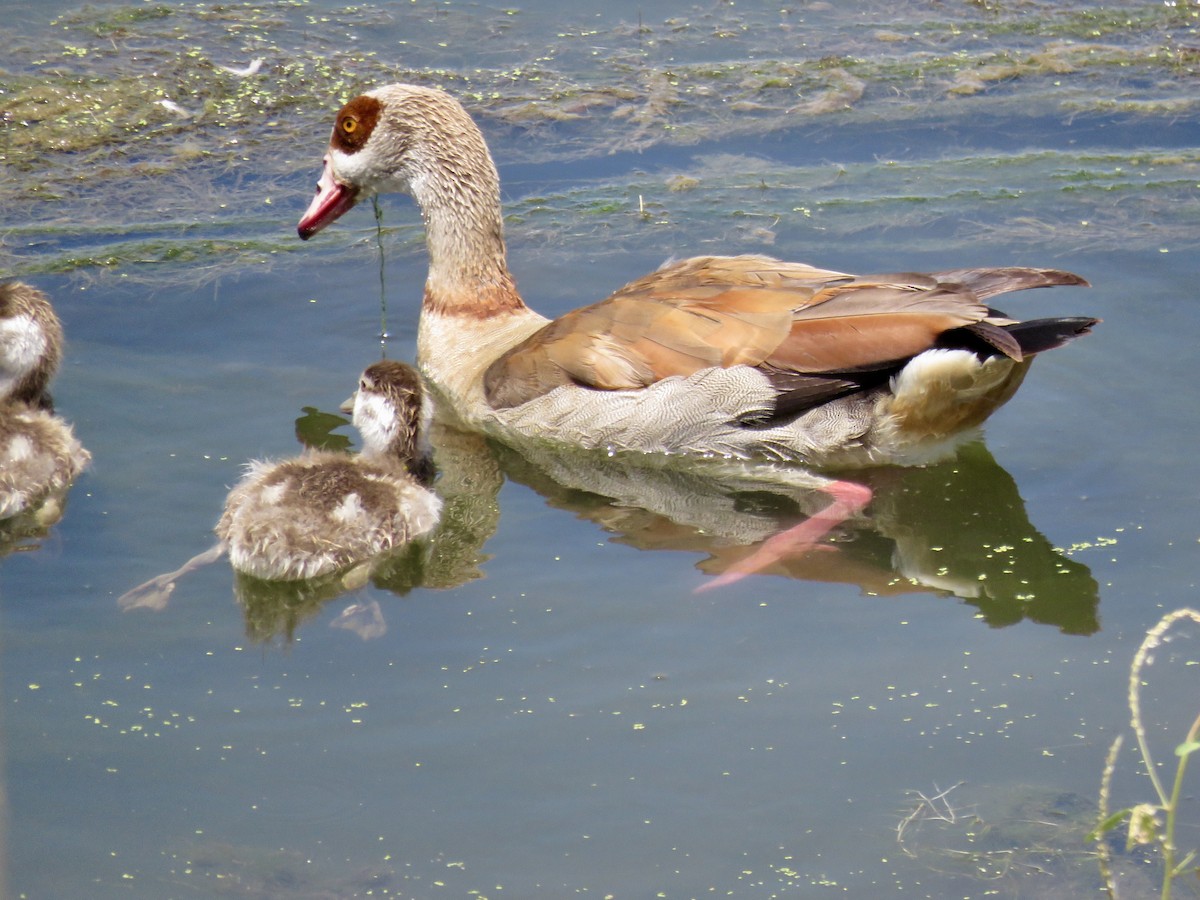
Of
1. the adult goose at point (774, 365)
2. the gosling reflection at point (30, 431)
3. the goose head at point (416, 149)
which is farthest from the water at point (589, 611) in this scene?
the goose head at point (416, 149)

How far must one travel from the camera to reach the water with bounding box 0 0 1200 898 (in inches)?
176

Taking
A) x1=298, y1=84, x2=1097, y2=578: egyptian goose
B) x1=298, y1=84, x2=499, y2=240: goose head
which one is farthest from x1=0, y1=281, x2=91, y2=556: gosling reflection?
x1=298, y1=84, x2=1097, y2=578: egyptian goose

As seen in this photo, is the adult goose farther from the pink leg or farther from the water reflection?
the pink leg

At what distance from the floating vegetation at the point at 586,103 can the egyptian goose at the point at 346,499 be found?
2562 mm

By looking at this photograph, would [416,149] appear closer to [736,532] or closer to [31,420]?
[31,420]

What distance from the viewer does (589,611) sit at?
5.67 m

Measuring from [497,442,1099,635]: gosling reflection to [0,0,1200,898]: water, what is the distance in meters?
0.02

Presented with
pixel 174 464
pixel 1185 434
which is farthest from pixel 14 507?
pixel 1185 434

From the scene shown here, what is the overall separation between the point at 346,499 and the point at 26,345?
6.25ft

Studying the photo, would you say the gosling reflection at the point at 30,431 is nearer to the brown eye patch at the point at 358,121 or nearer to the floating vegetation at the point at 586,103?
the floating vegetation at the point at 586,103

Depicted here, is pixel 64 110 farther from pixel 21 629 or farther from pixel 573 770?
pixel 573 770

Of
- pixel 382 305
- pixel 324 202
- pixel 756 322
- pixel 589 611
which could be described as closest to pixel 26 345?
pixel 324 202

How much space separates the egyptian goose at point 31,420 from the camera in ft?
20.8

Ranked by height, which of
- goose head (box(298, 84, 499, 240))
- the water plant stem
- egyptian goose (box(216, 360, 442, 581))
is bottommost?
egyptian goose (box(216, 360, 442, 581))
